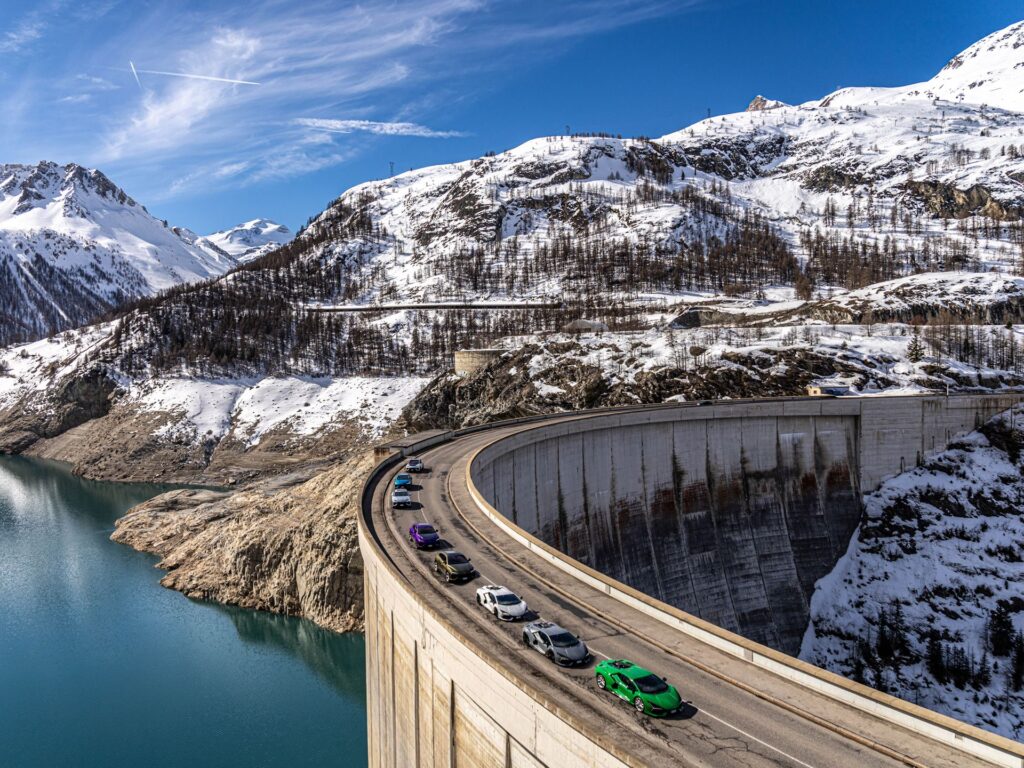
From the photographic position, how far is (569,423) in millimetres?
46938

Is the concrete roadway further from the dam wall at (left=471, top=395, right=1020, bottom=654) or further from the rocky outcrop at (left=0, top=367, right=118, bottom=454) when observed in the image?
the rocky outcrop at (left=0, top=367, right=118, bottom=454)

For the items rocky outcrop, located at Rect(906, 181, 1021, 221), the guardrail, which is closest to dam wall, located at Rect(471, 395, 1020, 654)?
the guardrail

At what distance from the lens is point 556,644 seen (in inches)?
651

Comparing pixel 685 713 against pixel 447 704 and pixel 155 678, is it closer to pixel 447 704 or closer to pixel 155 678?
pixel 447 704

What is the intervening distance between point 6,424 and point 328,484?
339ft

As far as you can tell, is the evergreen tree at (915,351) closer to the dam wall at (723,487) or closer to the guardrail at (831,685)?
the dam wall at (723,487)

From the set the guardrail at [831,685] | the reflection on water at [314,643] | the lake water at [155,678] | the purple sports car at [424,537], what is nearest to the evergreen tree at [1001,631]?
the guardrail at [831,685]

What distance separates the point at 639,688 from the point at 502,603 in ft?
18.4

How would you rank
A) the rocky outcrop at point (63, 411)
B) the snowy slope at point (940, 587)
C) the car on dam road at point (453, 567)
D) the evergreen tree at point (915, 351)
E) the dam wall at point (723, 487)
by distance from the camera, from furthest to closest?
the rocky outcrop at point (63, 411) < the evergreen tree at point (915, 351) < the snowy slope at point (940, 587) < the dam wall at point (723, 487) < the car on dam road at point (453, 567)

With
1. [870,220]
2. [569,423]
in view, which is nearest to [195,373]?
[569,423]

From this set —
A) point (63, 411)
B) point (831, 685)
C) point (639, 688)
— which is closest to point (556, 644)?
point (639, 688)

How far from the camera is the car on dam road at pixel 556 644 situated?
16.4 metres

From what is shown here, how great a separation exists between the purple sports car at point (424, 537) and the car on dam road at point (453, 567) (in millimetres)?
2027

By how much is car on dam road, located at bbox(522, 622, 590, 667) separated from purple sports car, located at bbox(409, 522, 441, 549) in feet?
29.1
